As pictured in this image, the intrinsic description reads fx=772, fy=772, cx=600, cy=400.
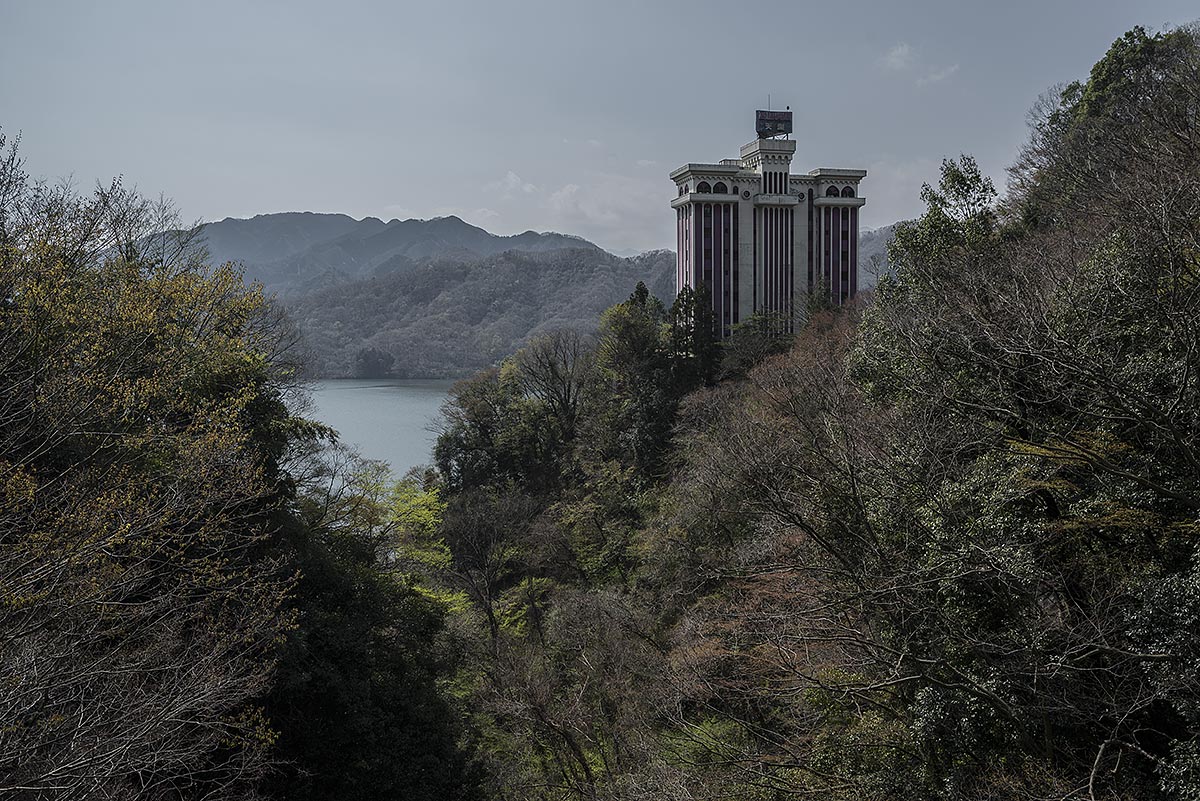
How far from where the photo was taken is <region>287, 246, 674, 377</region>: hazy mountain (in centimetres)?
5559

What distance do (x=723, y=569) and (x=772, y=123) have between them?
26828 mm

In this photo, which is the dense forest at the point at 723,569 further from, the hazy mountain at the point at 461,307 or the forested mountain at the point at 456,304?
the hazy mountain at the point at 461,307

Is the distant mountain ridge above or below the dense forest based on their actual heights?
above

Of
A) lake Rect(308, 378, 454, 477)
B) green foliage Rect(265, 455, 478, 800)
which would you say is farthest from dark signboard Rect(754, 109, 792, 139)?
green foliage Rect(265, 455, 478, 800)

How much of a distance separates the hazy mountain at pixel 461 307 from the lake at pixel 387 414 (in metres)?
2.71

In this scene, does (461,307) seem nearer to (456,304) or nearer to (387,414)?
Result: (456,304)

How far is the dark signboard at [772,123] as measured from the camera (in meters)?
31.4

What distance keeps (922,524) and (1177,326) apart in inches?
91.2

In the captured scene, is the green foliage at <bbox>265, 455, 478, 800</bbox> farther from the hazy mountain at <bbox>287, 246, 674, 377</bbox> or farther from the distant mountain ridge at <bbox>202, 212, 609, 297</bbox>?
the distant mountain ridge at <bbox>202, 212, 609, 297</bbox>

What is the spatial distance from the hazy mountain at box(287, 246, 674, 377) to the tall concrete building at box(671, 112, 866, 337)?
25376 mm

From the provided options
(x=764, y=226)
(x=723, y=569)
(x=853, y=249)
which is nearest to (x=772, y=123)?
(x=764, y=226)

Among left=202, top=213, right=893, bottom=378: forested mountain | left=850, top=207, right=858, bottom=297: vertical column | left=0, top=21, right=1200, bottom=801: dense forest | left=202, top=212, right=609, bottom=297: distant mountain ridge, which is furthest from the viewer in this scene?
left=202, top=212, right=609, bottom=297: distant mountain ridge

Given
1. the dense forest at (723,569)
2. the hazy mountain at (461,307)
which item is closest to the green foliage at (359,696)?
the dense forest at (723,569)

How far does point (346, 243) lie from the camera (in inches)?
5832
